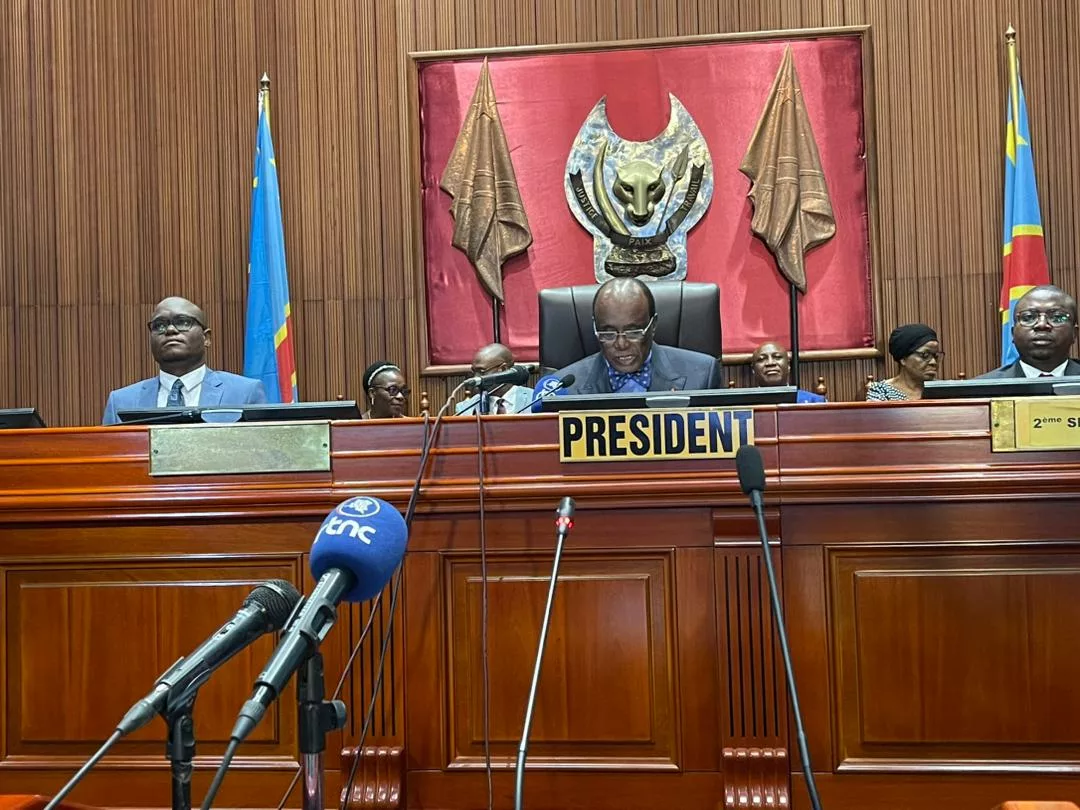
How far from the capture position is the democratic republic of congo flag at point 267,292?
5.60 meters

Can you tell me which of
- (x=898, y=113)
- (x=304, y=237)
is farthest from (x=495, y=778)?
(x=898, y=113)

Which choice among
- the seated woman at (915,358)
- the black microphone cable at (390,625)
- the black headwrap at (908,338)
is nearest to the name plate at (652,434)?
the black microphone cable at (390,625)

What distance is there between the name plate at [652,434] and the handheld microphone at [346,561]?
120 centimetres

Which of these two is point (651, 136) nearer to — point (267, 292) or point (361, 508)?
point (267, 292)

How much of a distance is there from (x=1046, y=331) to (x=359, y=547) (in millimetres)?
3177

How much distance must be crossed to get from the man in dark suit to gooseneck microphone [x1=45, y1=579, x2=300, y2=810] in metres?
3.16

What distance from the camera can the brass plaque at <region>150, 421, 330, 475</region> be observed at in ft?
Answer: 8.54

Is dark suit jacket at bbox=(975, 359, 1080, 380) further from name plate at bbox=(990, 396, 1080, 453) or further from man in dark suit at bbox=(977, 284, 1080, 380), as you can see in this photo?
name plate at bbox=(990, 396, 1080, 453)

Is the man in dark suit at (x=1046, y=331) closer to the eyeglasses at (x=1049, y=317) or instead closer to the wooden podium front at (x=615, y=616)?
the eyeglasses at (x=1049, y=317)

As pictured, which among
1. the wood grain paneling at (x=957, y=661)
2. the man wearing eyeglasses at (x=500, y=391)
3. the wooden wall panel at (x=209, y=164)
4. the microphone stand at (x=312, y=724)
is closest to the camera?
the microphone stand at (x=312, y=724)

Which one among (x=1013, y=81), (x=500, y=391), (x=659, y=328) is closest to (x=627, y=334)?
(x=659, y=328)

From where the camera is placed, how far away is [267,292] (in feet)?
18.6

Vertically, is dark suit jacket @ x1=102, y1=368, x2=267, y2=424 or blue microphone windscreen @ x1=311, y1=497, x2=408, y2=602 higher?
dark suit jacket @ x1=102, y1=368, x2=267, y2=424

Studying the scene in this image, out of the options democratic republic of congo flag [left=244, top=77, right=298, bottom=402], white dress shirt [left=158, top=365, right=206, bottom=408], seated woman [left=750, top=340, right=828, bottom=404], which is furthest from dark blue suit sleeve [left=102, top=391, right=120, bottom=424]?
seated woman [left=750, top=340, right=828, bottom=404]
